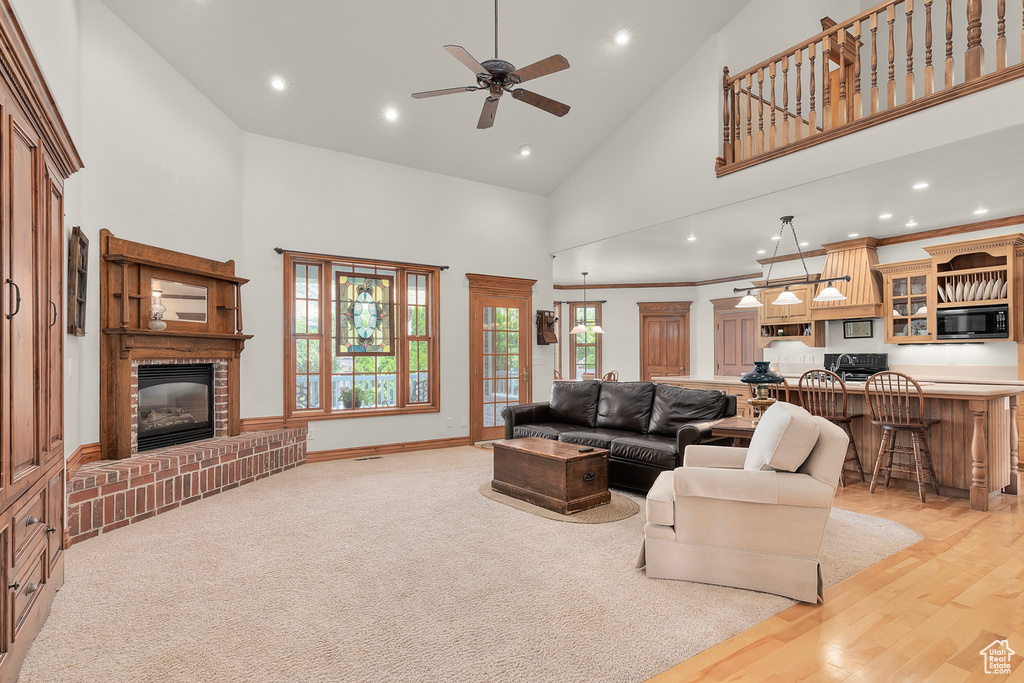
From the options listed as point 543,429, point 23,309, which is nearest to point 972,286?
point 543,429

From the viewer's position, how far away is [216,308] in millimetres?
5188

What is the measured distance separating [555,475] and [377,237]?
3.83 m

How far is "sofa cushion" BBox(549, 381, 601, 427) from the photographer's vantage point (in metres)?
5.57

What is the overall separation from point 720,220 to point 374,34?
13.0 ft

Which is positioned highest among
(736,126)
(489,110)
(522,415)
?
(736,126)

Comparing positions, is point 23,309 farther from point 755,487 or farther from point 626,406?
point 626,406

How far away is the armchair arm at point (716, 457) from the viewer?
327 cm

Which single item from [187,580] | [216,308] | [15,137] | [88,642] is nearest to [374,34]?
[216,308]

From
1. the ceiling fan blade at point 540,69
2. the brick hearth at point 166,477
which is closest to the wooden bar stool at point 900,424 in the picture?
the ceiling fan blade at point 540,69

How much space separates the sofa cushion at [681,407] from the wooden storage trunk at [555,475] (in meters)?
0.90

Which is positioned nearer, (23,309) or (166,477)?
(23,309)

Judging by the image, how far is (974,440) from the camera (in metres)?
4.12

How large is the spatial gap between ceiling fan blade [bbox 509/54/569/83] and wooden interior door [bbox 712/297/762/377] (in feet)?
23.5

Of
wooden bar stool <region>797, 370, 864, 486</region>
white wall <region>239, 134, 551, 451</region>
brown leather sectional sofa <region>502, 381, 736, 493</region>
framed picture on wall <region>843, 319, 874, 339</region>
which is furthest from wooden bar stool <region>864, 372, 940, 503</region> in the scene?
white wall <region>239, 134, 551, 451</region>
